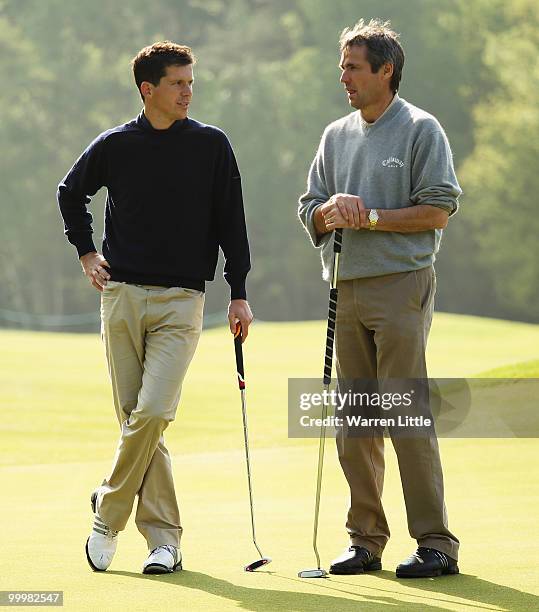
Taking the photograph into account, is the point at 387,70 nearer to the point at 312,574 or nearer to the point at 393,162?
the point at 393,162

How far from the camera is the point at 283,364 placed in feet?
61.8

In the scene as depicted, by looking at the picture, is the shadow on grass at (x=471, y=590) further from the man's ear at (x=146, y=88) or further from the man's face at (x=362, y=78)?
the man's ear at (x=146, y=88)

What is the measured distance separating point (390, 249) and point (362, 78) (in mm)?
524

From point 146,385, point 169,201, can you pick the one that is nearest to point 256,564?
point 146,385

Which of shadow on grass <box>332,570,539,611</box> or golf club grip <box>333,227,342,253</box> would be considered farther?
golf club grip <box>333,227,342,253</box>

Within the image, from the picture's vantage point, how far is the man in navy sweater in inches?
167

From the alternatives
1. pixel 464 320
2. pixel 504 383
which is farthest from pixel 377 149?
pixel 464 320

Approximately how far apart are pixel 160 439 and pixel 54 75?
45.4m

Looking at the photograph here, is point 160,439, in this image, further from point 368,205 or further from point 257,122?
point 257,122

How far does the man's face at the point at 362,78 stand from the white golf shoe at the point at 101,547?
1.50 meters

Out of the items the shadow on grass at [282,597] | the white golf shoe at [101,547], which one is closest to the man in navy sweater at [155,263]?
the white golf shoe at [101,547]

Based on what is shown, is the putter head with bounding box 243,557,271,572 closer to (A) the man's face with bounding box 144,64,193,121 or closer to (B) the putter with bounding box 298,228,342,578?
(B) the putter with bounding box 298,228,342,578

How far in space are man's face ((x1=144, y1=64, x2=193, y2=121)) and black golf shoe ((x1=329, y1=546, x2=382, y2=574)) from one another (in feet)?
4.70

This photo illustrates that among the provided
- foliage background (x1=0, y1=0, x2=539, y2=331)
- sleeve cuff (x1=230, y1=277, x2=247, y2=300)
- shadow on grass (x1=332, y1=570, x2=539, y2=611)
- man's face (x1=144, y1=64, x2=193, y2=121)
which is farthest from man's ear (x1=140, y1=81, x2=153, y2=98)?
foliage background (x1=0, y1=0, x2=539, y2=331)
